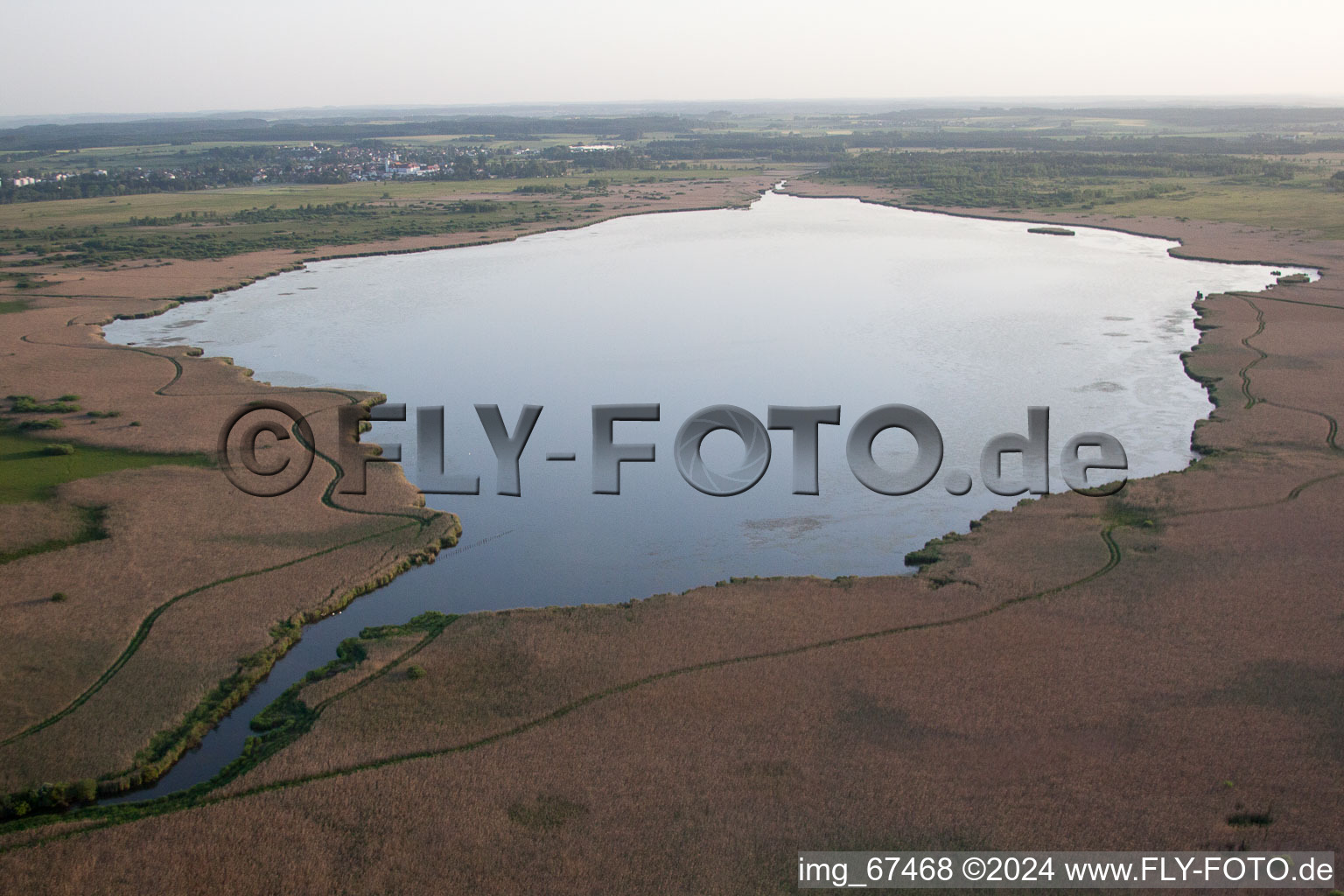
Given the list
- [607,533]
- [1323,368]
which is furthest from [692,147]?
[607,533]

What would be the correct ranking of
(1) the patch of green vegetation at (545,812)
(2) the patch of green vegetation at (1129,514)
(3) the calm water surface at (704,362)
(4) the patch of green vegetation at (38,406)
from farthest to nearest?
(4) the patch of green vegetation at (38,406) < (2) the patch of green vegetation at (1129,514) < (3) the calm water surface at (704,362) < (1) the patch of green vegetation at (545,812)

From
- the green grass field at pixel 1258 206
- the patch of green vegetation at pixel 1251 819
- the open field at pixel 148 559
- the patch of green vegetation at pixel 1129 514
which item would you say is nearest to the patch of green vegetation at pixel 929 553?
the patch of green vegetation at pixel 1129 514

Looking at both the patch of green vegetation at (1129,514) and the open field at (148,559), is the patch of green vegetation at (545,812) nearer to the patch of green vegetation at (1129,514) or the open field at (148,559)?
the open field at (148,559)

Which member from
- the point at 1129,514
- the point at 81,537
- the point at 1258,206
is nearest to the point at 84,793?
the point at 81,537

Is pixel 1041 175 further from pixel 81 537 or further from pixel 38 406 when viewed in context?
pixel 81 537

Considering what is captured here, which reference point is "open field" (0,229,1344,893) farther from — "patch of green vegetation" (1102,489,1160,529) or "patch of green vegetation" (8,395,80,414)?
"patch of green vegetation" (8,395,80,414)

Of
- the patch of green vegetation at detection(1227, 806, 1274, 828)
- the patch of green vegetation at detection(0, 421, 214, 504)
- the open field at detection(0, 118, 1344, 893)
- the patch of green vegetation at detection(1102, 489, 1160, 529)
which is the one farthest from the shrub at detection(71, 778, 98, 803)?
the patch of green vegetation at detection(1102, 489, 1160, 529)
